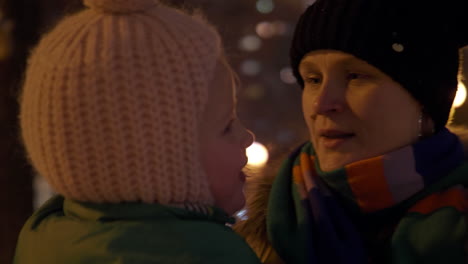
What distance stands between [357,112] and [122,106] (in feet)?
1.90

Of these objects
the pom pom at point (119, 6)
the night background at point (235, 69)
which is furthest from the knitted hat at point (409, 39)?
the night background at point (235, 69)

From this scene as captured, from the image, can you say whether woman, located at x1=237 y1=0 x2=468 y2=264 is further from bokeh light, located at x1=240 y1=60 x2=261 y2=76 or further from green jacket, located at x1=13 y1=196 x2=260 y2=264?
bokeh light, located at x1=240 y1=60 x2=261 y2=76

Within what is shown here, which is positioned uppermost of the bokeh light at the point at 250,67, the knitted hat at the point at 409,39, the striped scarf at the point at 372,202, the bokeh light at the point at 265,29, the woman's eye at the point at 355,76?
the knitted hat at the point at 409,39

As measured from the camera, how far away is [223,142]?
1.48 m

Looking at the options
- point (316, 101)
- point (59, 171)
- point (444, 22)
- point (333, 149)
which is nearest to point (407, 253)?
point (333, 149)

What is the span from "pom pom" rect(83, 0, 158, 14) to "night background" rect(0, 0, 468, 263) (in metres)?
1.26

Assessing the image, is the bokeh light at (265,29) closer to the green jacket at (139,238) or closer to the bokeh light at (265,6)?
the bokeh light at (265,6)

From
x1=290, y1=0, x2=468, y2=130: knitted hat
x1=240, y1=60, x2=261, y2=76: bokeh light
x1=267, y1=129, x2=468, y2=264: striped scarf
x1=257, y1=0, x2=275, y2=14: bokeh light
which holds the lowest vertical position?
x1=240, y1=60, x2=261, y2=76: bokeh light

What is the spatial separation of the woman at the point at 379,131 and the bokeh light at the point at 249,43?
291cm

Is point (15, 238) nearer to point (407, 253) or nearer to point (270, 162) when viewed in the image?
point (270, 162)

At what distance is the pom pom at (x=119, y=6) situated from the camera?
1366 millimetres

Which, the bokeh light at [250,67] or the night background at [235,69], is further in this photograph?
the bokeh light at [250,67]

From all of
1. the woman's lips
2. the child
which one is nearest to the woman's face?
the woman's lips

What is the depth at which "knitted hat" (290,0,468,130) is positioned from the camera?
1538 mm
